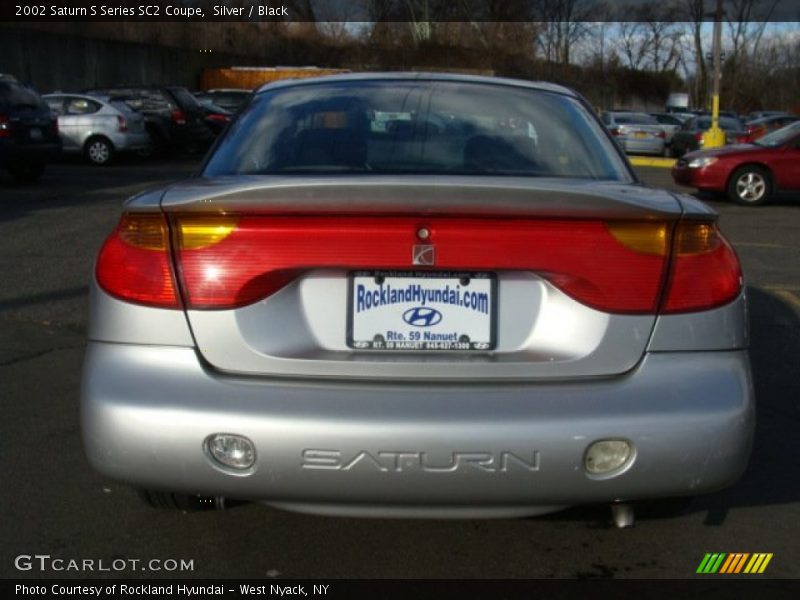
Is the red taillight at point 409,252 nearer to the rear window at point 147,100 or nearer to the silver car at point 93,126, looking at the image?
the silver car at point 93,126

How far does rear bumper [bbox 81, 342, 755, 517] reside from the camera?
283 cm

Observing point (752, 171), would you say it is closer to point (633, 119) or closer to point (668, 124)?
point (633, 119)

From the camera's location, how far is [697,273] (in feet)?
10.1

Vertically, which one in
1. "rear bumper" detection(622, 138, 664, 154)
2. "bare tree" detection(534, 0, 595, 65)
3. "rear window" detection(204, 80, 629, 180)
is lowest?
"rear bumper" detection(622, 138, 664, 154)

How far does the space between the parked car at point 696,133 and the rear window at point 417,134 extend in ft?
82.9

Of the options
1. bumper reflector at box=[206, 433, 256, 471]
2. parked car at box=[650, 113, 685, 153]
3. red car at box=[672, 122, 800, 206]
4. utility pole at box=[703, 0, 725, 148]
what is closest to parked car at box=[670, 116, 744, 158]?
parked car at box=[650, 113, 685, 153]

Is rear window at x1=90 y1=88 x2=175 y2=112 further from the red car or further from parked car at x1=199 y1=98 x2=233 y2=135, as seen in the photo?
the red car

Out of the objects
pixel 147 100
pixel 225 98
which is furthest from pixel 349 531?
pixel 225 98

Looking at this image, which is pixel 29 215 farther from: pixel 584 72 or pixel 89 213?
pixel 584 72

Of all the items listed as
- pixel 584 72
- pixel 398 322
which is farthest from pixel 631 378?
A: pixel 584 72

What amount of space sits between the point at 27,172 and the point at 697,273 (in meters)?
15.4

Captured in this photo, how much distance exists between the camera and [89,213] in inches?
493

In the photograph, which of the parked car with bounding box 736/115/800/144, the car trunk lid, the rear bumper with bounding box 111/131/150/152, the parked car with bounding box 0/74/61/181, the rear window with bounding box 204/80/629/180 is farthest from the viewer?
the parked car with bounding box 736/115/800/144

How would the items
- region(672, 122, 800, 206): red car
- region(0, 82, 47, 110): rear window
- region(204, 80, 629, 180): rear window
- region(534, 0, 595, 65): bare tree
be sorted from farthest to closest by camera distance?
region(534, 0, 595, 65): bare tree, region(672, 122, 800, 206): red car, region(0, 82, 47, 110): rear window, region(204, 80, 629, 180): rear window
